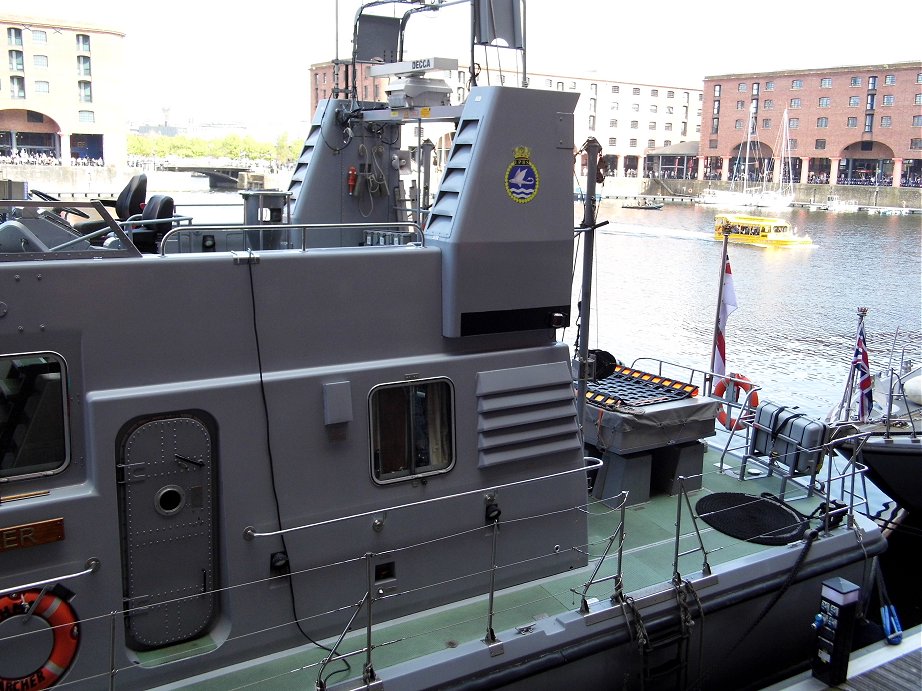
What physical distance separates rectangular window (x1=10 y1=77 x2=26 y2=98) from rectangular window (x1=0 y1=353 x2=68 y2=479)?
858cm

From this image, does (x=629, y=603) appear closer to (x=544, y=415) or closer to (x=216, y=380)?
(x=544, y=415)

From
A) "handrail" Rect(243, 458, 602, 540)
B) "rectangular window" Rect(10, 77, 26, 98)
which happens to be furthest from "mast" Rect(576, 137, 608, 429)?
"rectangular window" Rect(10, 77, 26, 98)

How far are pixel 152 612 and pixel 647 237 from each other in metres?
22.8

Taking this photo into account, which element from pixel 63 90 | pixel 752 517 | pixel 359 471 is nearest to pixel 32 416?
pixel 359 471

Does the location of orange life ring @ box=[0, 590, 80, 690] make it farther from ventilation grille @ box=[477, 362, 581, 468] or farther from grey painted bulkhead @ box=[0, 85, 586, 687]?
Result: ventilation grille @ box=[477, 362, 581, 468]

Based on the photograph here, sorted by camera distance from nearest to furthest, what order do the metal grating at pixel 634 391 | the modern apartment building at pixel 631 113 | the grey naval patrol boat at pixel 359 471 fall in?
the grey naval patrol boat at pixel 359 471 < the metal grating at pixel 634 391 < the modern apartment building at pixel 631 113

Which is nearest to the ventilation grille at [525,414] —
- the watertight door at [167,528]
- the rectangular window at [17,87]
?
the watertight door at [167,528]

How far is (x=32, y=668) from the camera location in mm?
3609

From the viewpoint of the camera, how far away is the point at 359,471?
4414 millimetres

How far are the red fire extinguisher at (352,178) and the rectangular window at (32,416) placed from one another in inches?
126

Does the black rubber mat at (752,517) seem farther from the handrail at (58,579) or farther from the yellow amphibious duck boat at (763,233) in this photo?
the yellow amphibious duck boat at (763,233)

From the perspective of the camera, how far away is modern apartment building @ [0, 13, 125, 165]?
1103 cm

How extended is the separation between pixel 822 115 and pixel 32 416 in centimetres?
2961

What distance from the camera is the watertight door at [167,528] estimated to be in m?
3.86
